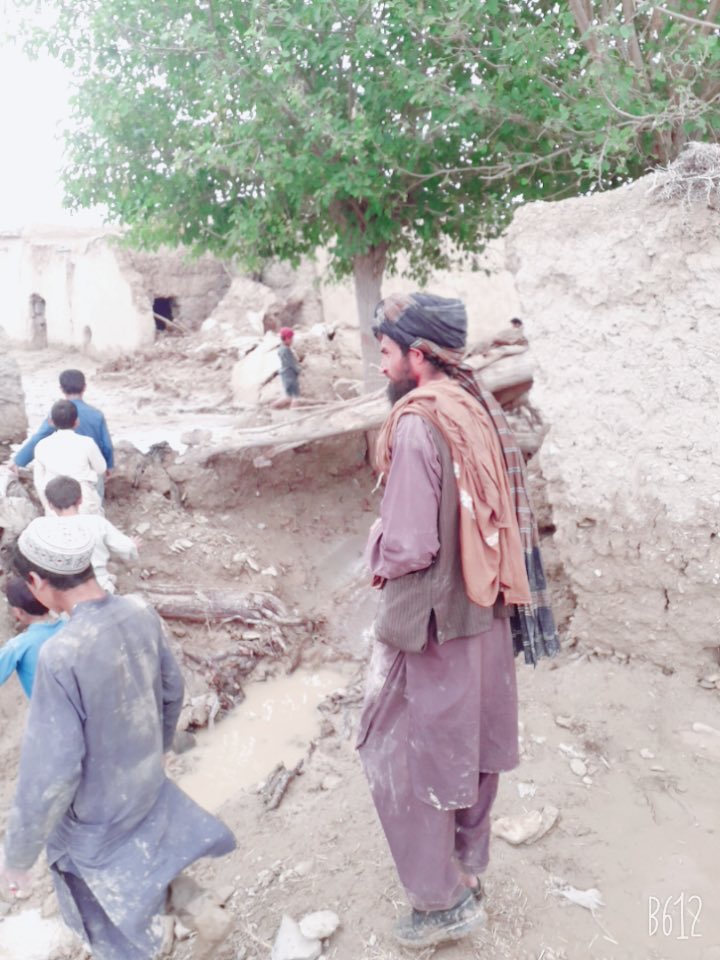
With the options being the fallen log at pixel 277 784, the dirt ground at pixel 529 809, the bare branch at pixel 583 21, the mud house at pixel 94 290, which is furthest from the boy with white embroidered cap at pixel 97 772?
the mud house at pixel 94 290

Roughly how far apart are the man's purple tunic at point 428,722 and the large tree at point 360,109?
3.49 meters

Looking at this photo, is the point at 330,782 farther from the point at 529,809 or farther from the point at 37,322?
the point at 37,322

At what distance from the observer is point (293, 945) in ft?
7.88

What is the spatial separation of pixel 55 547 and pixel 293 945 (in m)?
1.46

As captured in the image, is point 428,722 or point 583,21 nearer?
point 428,722

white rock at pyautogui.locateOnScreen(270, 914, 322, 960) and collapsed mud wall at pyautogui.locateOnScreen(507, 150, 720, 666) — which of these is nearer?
white rock at pyautogui.locateOnScreen(270, 914, 322, 960)

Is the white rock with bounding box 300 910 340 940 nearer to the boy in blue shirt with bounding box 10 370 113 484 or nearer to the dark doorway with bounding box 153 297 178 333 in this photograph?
the boy in blue shirt with bounding box 10 370 113 484

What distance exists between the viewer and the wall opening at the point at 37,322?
56.2 feet

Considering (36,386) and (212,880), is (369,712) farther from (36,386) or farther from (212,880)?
(36,386)

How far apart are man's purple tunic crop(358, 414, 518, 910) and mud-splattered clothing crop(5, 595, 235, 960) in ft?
1.64

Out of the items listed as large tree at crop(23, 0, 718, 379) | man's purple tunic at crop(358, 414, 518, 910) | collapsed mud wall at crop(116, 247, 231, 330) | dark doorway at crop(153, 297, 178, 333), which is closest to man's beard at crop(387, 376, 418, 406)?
man's purple tunic at crop(358, 414, 518, 910)

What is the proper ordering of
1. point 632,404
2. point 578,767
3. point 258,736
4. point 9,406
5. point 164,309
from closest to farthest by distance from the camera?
point 578,767 → point 632,404 → point 258,736 → point 9,406 → point 164,309

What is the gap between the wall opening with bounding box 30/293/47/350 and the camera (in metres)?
17.1

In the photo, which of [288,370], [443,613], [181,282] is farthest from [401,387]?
[181,282]
